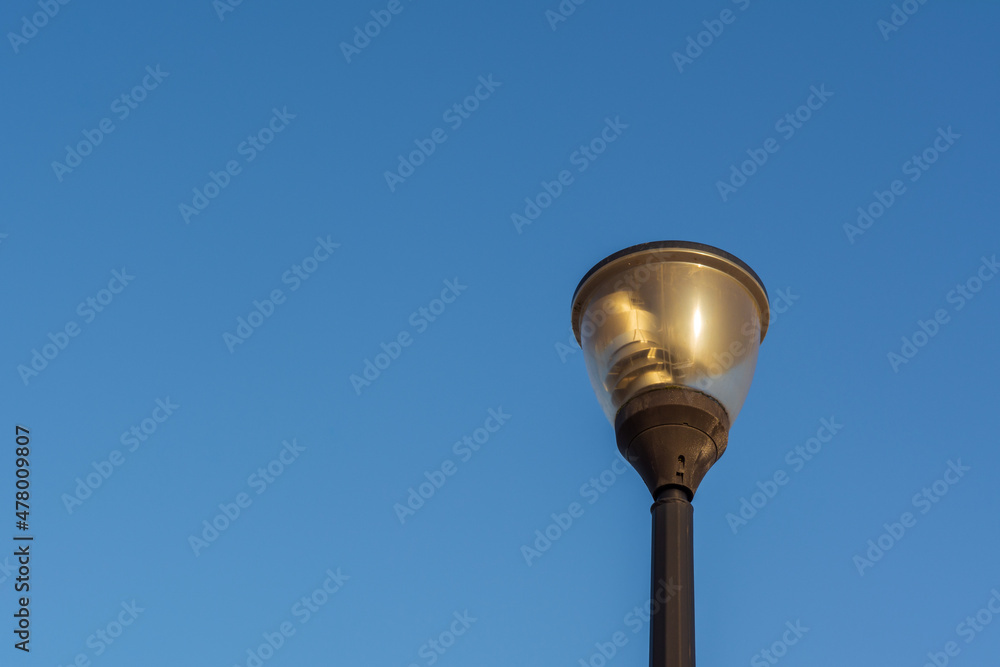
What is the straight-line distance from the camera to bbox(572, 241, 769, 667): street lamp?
3816 mm

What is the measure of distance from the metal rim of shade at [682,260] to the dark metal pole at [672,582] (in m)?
0.92

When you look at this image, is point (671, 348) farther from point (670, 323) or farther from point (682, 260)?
point (682, 260)

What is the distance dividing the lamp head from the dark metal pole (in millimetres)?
105

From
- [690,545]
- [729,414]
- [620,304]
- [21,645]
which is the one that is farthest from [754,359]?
[21,645]

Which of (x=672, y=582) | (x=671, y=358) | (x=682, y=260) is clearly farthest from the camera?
(x=682, y=260)

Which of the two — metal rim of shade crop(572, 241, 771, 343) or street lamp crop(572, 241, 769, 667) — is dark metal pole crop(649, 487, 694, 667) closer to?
street lamp crop(572, 241, 769, 667)

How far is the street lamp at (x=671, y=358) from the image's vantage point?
12.5ft

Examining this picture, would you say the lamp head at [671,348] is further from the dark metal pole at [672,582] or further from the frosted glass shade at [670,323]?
the dark metal pole at [672,582]

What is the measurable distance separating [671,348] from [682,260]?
0.40m

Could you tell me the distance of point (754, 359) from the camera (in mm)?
4215

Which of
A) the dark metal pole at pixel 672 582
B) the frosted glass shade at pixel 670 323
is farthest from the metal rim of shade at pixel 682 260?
the dark metal pole at pixel 672 582

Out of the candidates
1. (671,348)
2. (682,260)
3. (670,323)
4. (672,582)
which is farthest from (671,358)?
(672,582)

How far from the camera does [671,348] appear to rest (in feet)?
13.1

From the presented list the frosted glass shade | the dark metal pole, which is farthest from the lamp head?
the dark metal pole
